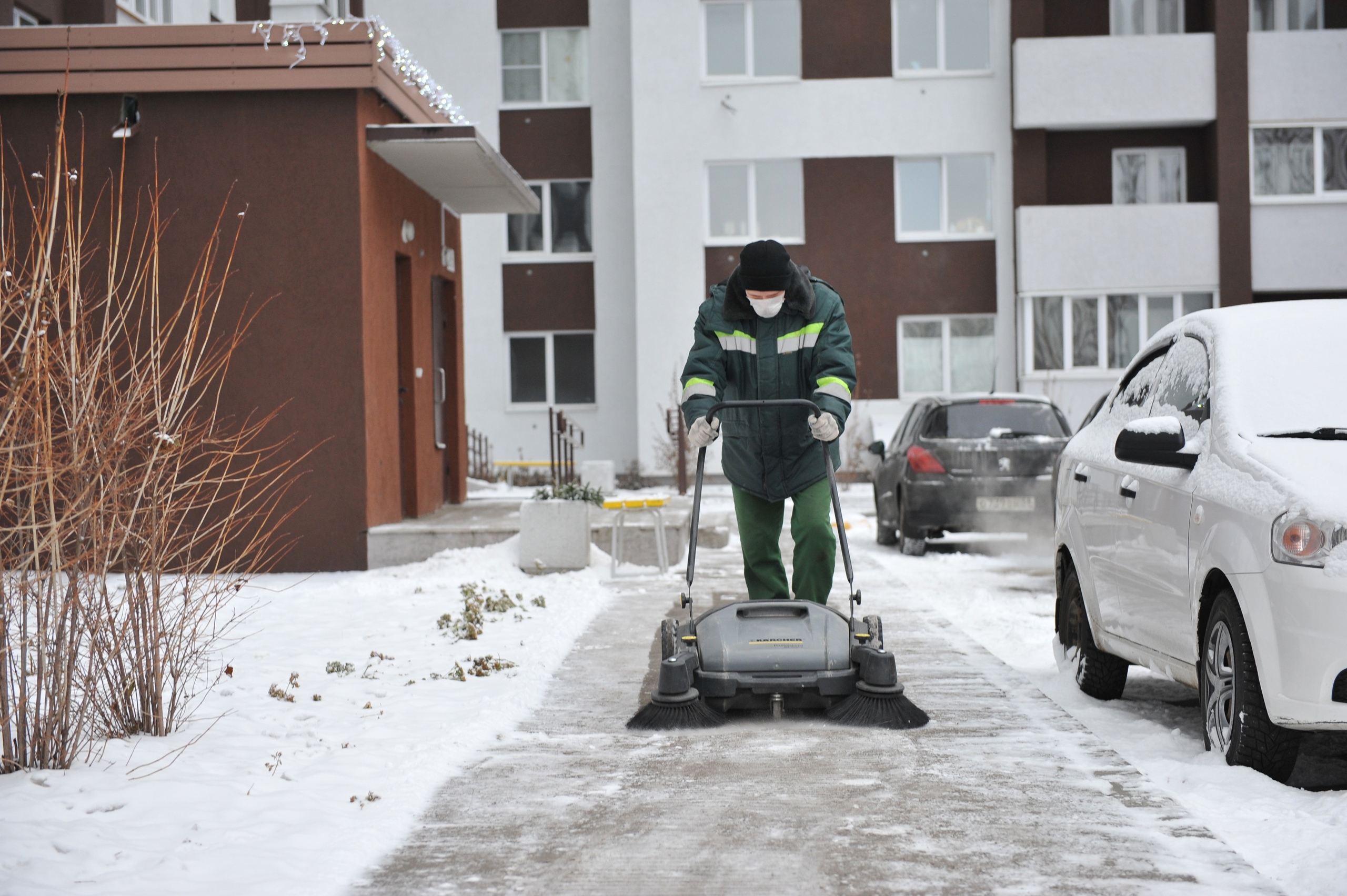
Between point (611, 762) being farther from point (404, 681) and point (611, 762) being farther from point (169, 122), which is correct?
point (169, 122)

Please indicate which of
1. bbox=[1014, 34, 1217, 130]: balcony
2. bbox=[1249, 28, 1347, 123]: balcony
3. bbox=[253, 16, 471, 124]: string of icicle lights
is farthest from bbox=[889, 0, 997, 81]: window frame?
bbox=[253, 16, 471, 124]: string of icicle lights

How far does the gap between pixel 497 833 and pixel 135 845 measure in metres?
1.08

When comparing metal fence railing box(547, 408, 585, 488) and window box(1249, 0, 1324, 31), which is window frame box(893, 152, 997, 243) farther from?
Result: metal fence railing box(547, 408, 585, 488)

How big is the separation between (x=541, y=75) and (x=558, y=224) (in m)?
3.09

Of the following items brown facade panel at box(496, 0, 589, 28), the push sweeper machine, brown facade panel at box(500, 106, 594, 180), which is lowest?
the push sweeper machine

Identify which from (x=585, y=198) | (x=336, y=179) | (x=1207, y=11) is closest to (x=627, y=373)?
(x=585, y=198)

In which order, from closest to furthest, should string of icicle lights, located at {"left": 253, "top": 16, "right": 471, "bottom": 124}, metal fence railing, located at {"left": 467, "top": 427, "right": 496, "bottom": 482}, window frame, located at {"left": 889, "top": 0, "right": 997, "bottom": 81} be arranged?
string of icicle lights, located at {"left": 253, "top": 16, "right": 471, "bottom": 124}, metal fence railing, located at {"left": 467, "top": 427, "right": 496, "bottom": 482}, window frame, located at {"left": 889, "top": 0, "right": 997, "bottom": 81}

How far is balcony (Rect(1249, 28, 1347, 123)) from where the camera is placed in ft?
81.7

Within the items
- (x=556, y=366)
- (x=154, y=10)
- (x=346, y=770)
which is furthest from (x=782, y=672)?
(x=556, y=366)

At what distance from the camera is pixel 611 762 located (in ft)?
17.2

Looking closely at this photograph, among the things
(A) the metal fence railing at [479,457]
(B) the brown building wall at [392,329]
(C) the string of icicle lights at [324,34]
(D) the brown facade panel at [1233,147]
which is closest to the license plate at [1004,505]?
(B) the brown building wall at [392,329]

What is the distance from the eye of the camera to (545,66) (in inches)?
1106

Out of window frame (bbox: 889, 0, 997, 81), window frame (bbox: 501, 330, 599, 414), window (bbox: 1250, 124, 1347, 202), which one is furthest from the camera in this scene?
window frame (bbox: 501, 330, 599, 414)

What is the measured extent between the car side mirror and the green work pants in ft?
4.84
